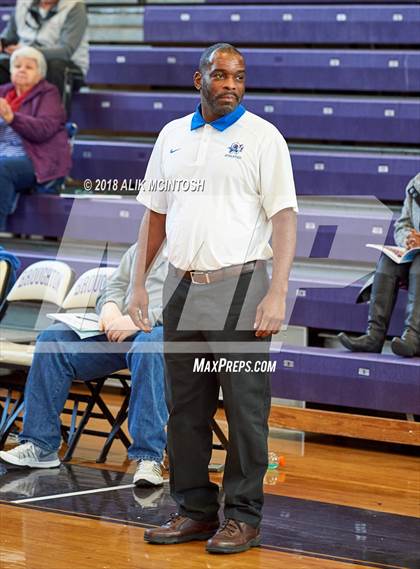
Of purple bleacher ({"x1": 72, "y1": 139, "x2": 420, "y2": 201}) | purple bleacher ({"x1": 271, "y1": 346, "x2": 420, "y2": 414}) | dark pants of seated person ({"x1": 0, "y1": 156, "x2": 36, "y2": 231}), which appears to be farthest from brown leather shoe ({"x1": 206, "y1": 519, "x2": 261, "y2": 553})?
dark pants of seated person ({"x1": 0, "y1": 156, "x2": 36, "y2": 231})

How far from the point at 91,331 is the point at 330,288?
1.66 m

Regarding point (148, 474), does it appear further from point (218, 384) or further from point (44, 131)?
point (44, 131)

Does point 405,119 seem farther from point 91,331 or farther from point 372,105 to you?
point 91,331

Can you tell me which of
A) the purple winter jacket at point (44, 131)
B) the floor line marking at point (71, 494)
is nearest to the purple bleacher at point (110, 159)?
the purple winter jacket at point (44, 131)

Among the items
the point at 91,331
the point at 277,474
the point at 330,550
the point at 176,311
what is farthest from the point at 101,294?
A: the point at 330,550

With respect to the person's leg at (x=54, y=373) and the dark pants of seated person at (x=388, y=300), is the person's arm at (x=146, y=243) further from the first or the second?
the dark pants of seated person at (x=388, y=300)

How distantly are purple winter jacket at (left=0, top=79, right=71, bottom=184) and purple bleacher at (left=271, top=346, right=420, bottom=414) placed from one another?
6.98 feet

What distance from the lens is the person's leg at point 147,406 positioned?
185 inches

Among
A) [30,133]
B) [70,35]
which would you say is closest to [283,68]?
[70,35]

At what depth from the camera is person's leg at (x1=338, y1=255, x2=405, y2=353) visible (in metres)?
5.61

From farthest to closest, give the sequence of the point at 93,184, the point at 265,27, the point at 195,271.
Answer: the point at 265,27, the point at 93,184, the point at 195,271

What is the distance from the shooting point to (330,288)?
20.1 feet

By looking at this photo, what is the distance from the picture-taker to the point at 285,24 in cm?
789

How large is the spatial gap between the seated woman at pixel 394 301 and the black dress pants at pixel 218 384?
1.98 meters
